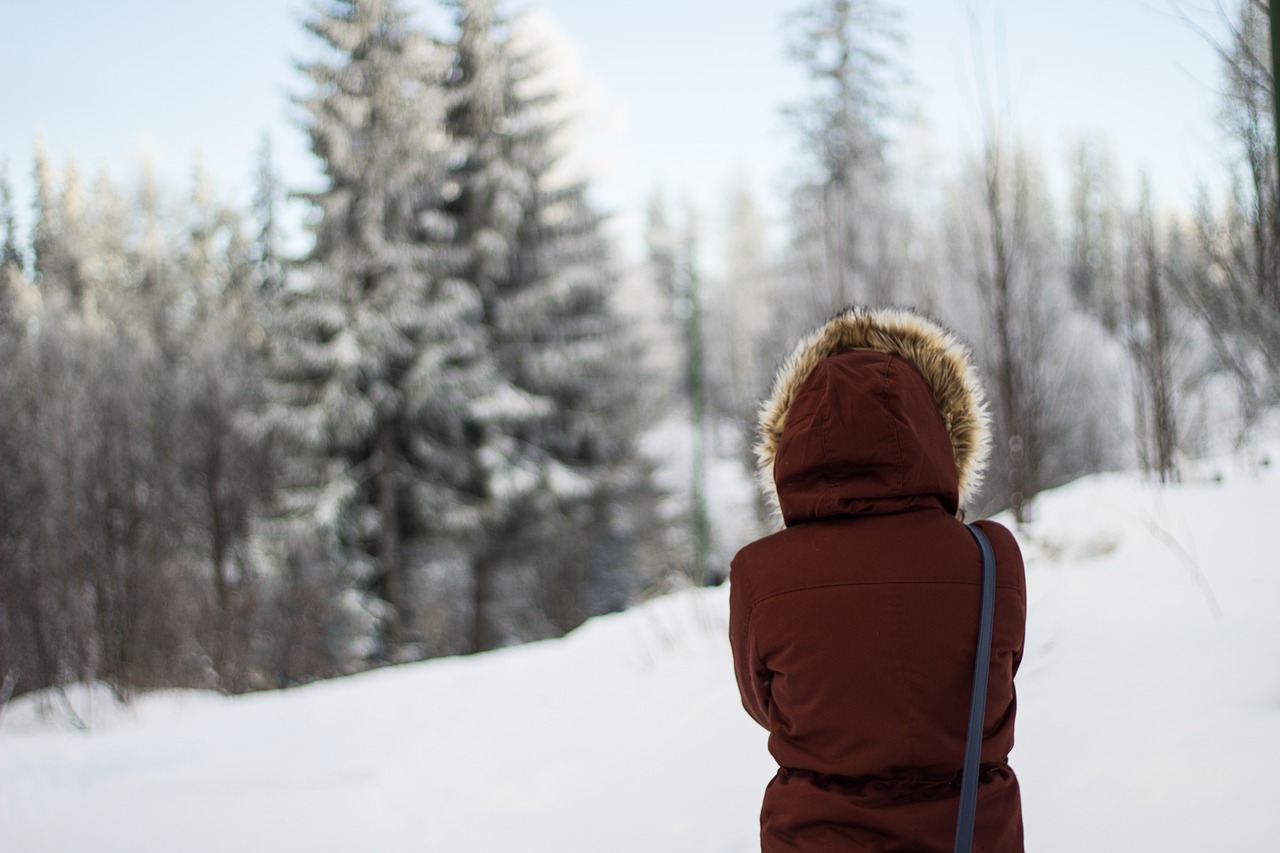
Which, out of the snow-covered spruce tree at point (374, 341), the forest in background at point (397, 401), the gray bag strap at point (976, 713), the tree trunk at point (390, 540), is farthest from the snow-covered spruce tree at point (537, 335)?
the gray bag strap at point (976, 713)

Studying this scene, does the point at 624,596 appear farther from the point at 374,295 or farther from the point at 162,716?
the point at 162,716

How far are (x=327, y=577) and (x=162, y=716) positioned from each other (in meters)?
8.06

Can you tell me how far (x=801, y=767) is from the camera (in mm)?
1769

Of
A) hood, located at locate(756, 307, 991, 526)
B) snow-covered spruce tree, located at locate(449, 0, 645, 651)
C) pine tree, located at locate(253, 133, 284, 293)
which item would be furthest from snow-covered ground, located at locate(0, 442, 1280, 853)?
pine tree, located at locate(253, 133, 284, 293)

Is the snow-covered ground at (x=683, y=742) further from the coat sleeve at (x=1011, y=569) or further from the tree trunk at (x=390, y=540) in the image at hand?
the tree trunk at (x=390, y=540)

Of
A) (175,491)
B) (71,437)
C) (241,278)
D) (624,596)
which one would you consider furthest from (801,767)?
(241,278)

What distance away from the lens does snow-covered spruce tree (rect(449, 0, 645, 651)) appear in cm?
1920

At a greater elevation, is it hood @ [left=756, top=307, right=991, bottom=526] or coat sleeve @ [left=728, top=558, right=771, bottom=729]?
hood @ [left=756, top=307, right=991, bottom=526]

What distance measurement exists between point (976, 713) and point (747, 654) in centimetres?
48

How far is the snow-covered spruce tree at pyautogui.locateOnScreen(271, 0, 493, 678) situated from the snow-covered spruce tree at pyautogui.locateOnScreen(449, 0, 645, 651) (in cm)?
107

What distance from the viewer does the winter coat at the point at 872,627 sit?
1.66m

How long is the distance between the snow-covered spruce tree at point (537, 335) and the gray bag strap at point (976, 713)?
1708 centimetres

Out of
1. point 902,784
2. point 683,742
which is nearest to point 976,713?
point 902,784

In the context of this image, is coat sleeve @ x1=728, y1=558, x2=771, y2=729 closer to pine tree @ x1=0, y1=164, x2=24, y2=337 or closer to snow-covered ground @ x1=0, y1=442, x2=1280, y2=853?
snow-covered ground @ x1=0, y1=442, x2=1280, y2=853
